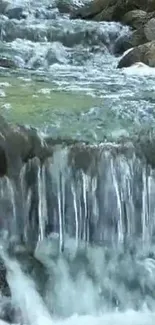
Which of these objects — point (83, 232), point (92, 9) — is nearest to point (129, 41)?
point (92, 9)

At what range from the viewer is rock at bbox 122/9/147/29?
1494 cm

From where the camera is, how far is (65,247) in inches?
233

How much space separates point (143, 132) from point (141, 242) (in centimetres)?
122

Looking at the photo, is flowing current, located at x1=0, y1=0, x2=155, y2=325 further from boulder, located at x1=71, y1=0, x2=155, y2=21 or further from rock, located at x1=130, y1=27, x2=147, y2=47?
boulder, located at x1=71, y1=0, x2=155, y2=21

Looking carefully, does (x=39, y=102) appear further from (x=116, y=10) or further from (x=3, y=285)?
(x=116, y=10)

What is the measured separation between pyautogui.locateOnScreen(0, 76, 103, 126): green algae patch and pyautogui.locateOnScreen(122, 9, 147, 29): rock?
6.30m

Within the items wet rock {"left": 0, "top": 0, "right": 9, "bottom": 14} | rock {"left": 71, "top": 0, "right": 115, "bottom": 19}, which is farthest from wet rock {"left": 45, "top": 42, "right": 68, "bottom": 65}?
wet rock {"left": 0, "top": 0, "right": 9, "bottom": 14}

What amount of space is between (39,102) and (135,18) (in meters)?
8.01

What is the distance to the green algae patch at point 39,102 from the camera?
7137 mm

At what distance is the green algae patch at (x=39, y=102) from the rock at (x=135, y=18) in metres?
6.30

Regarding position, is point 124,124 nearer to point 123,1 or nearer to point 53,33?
point 53,33

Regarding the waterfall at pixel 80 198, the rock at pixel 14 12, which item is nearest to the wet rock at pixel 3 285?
the waterfall at pixel 80 198

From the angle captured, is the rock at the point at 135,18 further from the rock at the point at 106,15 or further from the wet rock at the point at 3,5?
the wet rock at the point at 3,5

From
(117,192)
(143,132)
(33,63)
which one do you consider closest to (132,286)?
(117,192)
